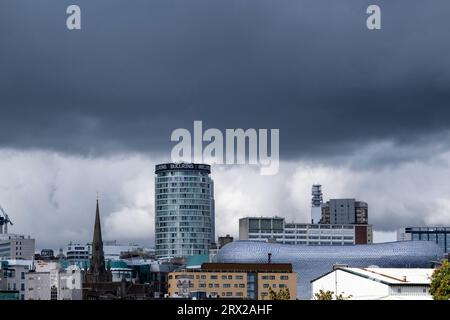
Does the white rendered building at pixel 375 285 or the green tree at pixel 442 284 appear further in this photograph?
the white rendered building at pixel 375 285

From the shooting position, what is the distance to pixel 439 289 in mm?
79625

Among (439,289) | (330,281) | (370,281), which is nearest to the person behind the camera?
(439,289)

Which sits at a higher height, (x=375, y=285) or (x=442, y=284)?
(x=442, y=284)

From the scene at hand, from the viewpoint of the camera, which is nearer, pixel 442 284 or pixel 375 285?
pixel 442 284

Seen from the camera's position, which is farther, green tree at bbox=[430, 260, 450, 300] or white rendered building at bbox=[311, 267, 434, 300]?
white rendered building at bbox=[311, 267, 434, 300]
